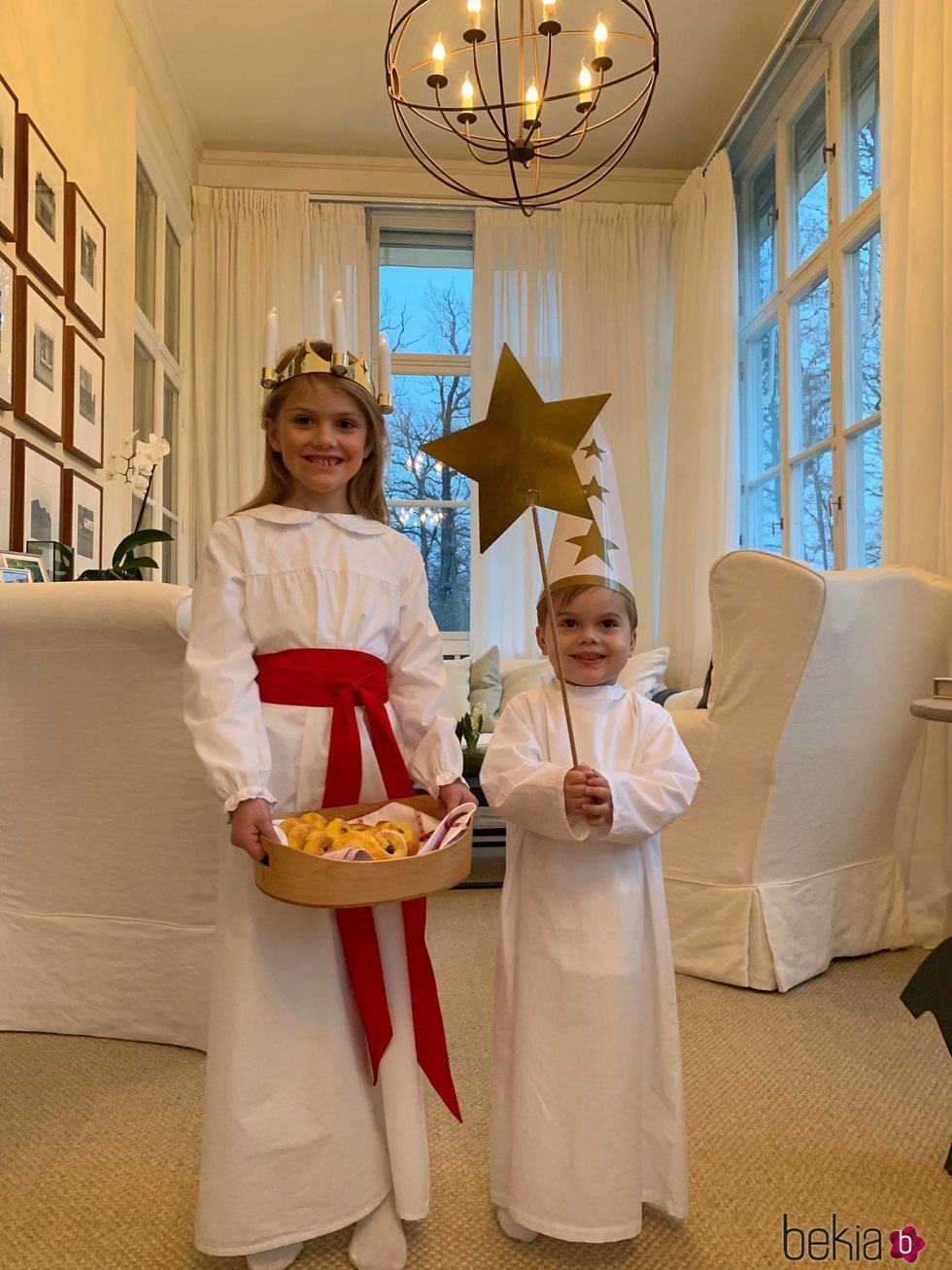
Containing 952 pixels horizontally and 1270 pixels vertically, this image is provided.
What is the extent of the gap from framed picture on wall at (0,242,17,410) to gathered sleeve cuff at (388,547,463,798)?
65.4 inches

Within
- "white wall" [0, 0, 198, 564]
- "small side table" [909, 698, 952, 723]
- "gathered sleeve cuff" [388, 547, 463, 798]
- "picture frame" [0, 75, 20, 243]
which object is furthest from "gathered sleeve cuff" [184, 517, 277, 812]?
"picture frame" [0, 75, 20, 243]

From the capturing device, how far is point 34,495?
8.66ft

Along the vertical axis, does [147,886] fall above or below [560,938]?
below

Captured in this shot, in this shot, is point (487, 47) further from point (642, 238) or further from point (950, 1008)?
point (950, 1008)

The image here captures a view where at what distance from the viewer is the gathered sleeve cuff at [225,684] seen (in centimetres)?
110

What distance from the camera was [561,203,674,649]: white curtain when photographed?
4836 mm

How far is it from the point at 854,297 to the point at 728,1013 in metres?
2.74

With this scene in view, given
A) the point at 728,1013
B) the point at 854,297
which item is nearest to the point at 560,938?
the point at 728,1013

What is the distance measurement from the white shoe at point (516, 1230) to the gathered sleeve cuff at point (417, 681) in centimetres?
57

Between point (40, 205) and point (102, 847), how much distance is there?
75.7 inches

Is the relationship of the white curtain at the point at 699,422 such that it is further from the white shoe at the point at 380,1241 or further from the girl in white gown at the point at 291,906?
the white shoe at the point at 380,1241

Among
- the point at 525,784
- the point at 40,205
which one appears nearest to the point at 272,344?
the point at 525,784

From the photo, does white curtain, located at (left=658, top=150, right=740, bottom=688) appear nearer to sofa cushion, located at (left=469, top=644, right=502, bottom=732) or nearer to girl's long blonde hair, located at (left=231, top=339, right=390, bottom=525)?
sofa cushion, located at (left=469, top=644, right=502, bottom=732)

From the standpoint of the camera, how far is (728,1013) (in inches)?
77.0
